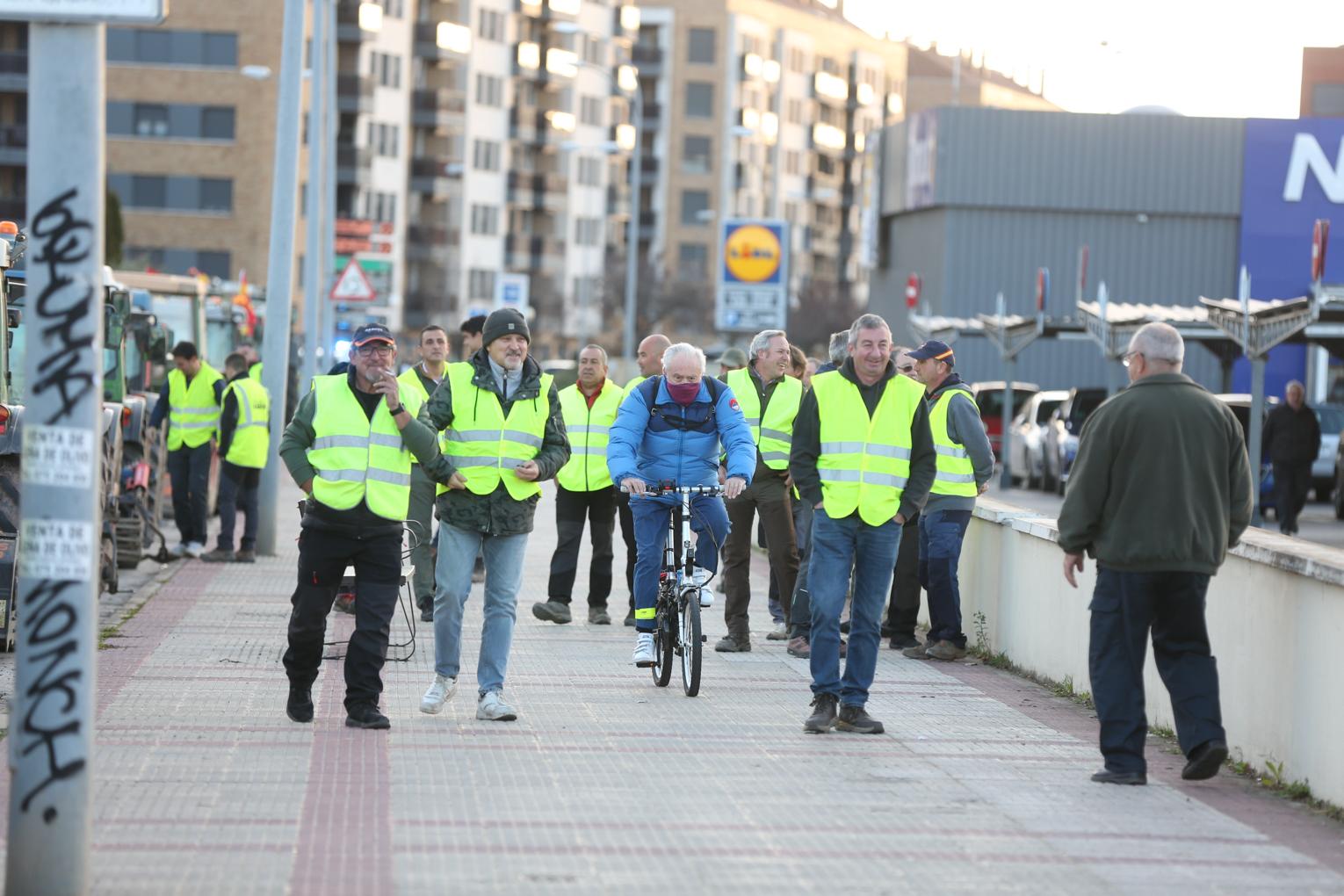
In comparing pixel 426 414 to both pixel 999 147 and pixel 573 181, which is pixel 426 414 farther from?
pixel 573 181

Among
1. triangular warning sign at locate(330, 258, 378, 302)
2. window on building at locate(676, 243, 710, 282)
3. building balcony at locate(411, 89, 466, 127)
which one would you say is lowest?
triangular warning sign at locate(330, 258, 378, 302)

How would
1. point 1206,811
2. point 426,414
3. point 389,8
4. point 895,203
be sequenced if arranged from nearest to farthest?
point 1206,811, point 426,414, point 895,203, point 389,8

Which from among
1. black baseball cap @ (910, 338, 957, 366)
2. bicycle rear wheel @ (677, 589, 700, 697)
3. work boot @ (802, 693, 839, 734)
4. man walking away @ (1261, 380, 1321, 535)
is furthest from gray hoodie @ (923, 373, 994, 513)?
man walking away @ (1261, 380, 1321, 535)

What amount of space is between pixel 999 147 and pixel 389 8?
47.3 meters

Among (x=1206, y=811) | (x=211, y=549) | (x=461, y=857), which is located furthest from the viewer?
(x=211, y=549)

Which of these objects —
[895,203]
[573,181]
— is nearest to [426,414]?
[895,203]

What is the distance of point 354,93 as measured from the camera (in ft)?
327

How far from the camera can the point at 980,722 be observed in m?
11.2

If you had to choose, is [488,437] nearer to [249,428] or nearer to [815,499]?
[815,499]

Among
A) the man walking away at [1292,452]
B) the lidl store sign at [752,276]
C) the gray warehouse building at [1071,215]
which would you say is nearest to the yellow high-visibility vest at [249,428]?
the lidl store sign at [752,276]

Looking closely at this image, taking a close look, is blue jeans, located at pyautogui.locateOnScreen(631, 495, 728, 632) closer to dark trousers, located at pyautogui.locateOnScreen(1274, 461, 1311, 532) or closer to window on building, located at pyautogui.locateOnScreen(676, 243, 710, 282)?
dark trousers, located at pyautogui.locateOnScreen(1274, 461, 1311, 532)

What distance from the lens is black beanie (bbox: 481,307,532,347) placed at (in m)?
10.7

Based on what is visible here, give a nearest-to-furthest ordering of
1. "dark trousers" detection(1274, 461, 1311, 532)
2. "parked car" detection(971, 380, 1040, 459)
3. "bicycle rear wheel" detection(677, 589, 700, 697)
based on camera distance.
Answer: "bicycle rear wheel" detection(677, 589, 700, 697), "dark trousers" detection(1274, 461, 1311, 532), "parked car" detection(971, 380, 1040, 459)

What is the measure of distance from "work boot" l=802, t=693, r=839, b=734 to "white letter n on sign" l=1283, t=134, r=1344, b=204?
48.4 meters
